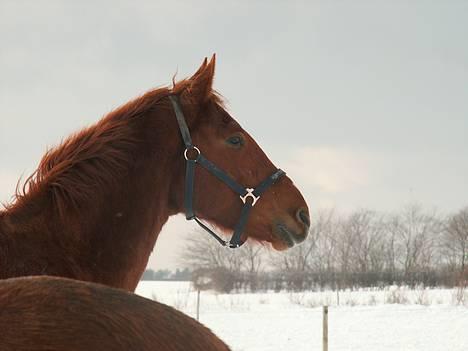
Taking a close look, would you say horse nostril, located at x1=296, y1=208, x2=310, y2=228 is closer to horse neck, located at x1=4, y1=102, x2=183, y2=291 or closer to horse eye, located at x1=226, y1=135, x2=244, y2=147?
horse eye, located at x1=226, y1=135, x2=244, y2=147

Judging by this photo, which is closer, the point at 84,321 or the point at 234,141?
the point at 84,321

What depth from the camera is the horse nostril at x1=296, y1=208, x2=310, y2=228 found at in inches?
159

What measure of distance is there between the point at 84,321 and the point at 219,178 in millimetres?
2853

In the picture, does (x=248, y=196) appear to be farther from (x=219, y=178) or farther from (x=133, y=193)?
(x=133, y=193)

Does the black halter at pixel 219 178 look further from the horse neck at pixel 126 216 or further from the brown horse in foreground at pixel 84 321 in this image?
the brown horse in foreground at pixel 84 321

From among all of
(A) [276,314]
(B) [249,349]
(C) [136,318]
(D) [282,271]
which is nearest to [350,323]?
(A) [276,314]

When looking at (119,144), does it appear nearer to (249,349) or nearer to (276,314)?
(249,349)

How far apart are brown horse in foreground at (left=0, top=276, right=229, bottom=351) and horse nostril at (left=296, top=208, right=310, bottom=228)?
9.55 feet

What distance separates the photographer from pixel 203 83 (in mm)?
4012

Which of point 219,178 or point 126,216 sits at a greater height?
point 219,178

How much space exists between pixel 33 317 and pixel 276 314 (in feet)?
84.6

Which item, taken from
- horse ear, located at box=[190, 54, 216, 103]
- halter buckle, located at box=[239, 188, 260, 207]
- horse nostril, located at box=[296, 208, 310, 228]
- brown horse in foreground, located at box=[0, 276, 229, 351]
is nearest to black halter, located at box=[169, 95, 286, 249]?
halter buckle, located at box=[239, 188, 260, 207]

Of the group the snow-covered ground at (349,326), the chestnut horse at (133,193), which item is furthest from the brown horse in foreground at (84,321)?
the snow-covered ground at (349,326)

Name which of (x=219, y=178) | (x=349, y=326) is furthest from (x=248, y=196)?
(x=349, y=326)
